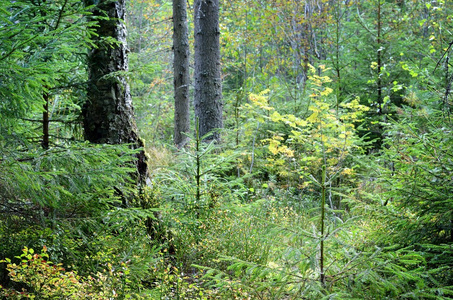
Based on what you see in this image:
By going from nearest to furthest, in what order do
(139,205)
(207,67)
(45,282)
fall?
(45,282), (139,205), (207,67)

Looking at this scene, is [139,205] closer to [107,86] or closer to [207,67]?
[107,86]

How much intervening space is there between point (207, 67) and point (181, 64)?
197cm

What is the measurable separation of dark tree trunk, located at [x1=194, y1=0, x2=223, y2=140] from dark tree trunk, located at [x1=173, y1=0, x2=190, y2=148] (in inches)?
64.8

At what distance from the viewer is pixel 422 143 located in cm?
297

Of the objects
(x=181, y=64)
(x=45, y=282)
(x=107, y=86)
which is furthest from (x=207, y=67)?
(x=45, y=282)

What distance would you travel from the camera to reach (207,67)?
765 cm

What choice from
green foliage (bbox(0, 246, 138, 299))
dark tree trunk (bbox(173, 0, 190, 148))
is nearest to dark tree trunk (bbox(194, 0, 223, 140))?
dark tree trunk (bbox(173, 0, 190, 148))

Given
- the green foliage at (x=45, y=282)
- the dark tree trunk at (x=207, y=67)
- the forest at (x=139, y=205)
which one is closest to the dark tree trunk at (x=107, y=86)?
the forest at (x=139, y=205)

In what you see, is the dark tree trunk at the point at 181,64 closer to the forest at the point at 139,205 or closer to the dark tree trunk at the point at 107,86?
the forest at the point at 139,205

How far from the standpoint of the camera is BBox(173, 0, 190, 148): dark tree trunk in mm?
9281

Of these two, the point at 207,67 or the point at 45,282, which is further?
the point at 207,67

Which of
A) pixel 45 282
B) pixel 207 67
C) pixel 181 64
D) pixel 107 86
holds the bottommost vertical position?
pixel 45 282

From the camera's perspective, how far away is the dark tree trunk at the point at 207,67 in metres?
7.64

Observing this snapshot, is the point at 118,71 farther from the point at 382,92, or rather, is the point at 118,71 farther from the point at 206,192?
the point at 382,92
